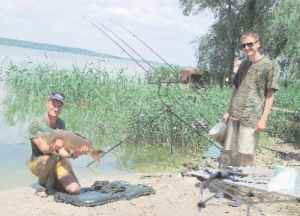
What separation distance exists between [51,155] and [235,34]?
41.9 feet

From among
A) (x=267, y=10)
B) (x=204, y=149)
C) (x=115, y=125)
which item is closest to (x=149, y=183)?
(x=204, y=149)

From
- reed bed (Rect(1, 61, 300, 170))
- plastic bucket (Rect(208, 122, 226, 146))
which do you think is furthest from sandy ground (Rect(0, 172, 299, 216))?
reed bed (Rect(1, 61, 300, 170))

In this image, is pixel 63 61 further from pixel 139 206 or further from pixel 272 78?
pixel 272 78

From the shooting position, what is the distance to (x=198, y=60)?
17.5 metres

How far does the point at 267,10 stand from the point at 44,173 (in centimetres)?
1292

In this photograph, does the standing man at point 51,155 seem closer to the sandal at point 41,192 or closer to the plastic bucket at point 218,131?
the sandal at point 41,192

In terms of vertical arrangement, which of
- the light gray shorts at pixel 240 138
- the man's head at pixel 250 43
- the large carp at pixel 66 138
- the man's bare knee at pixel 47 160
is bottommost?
the man's bare knee at pixel 47 160

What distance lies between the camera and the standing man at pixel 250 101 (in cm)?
411

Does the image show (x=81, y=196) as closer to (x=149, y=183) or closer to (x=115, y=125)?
(x=149, y=183)

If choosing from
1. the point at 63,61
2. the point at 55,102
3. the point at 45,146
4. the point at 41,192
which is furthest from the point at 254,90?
the point at 63,61

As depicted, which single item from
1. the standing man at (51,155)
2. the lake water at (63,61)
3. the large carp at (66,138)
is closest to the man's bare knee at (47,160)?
the standing man at (51,155)

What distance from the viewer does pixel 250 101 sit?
13.7ft

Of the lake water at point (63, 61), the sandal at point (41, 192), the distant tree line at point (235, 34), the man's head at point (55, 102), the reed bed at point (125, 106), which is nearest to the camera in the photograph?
the man's head at point (55, 102)

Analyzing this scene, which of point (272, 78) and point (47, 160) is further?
point (47, 160)
